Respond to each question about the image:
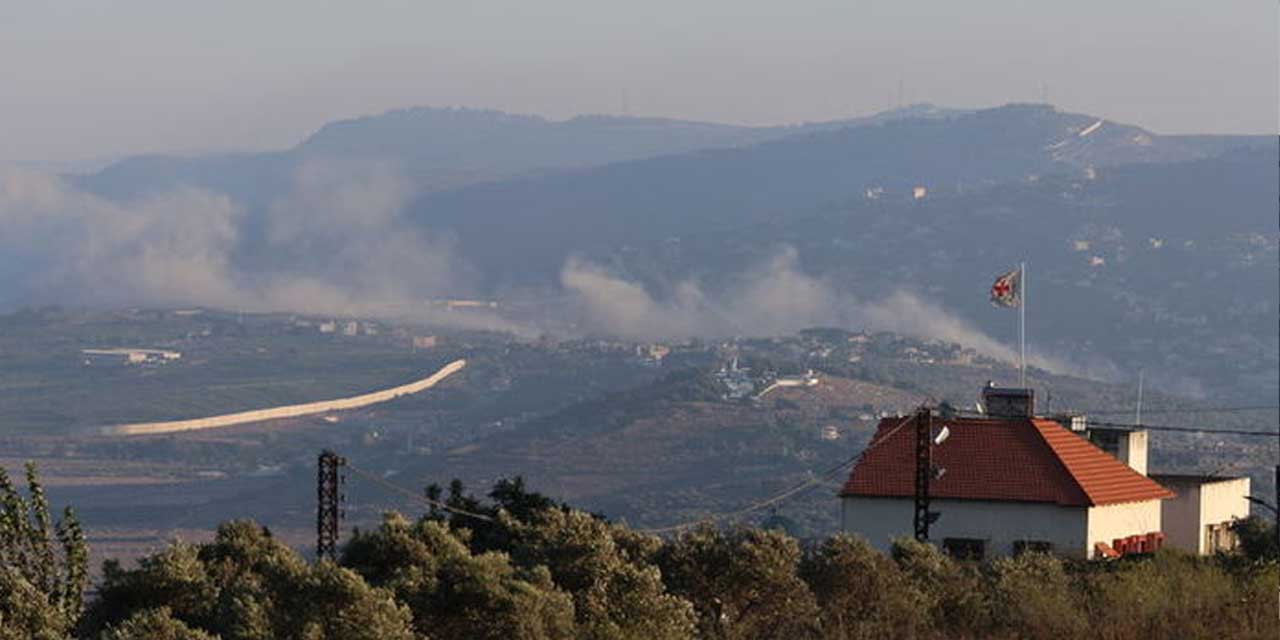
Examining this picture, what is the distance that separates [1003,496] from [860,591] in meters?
25.0

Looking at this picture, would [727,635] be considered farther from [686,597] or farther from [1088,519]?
[1088,519]

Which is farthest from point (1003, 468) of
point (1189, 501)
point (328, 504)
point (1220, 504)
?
point (328, 504)

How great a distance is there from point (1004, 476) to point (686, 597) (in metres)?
28.8

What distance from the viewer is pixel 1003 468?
79750 mm

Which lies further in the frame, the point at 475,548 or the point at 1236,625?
the point at 475,548

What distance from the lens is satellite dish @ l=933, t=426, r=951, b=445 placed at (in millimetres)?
79438

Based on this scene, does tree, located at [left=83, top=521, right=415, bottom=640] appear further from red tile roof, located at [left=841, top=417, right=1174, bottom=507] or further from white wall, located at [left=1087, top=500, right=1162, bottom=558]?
white wall, located at [left=1087, top=500, right=1162, bottom=558]

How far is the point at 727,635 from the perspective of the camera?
47812mm

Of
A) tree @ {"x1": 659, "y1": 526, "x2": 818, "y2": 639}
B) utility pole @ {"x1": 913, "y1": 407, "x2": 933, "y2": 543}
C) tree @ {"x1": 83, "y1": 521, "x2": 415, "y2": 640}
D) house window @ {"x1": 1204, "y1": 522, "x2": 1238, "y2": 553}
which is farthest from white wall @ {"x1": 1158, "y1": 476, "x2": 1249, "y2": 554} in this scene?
tree @ {"x1": 83, "y1": 521, "x2": 415, "y2": 640}

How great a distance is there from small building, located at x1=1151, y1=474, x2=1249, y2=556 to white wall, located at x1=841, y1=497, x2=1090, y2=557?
9.45m

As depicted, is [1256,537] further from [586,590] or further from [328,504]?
[586,590]

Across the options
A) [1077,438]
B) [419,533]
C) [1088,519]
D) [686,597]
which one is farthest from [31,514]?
[1077,438]

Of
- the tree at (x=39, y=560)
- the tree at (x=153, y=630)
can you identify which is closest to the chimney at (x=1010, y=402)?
the tree at (x=39, y=560)

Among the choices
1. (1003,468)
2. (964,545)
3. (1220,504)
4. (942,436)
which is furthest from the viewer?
(1220,504)
